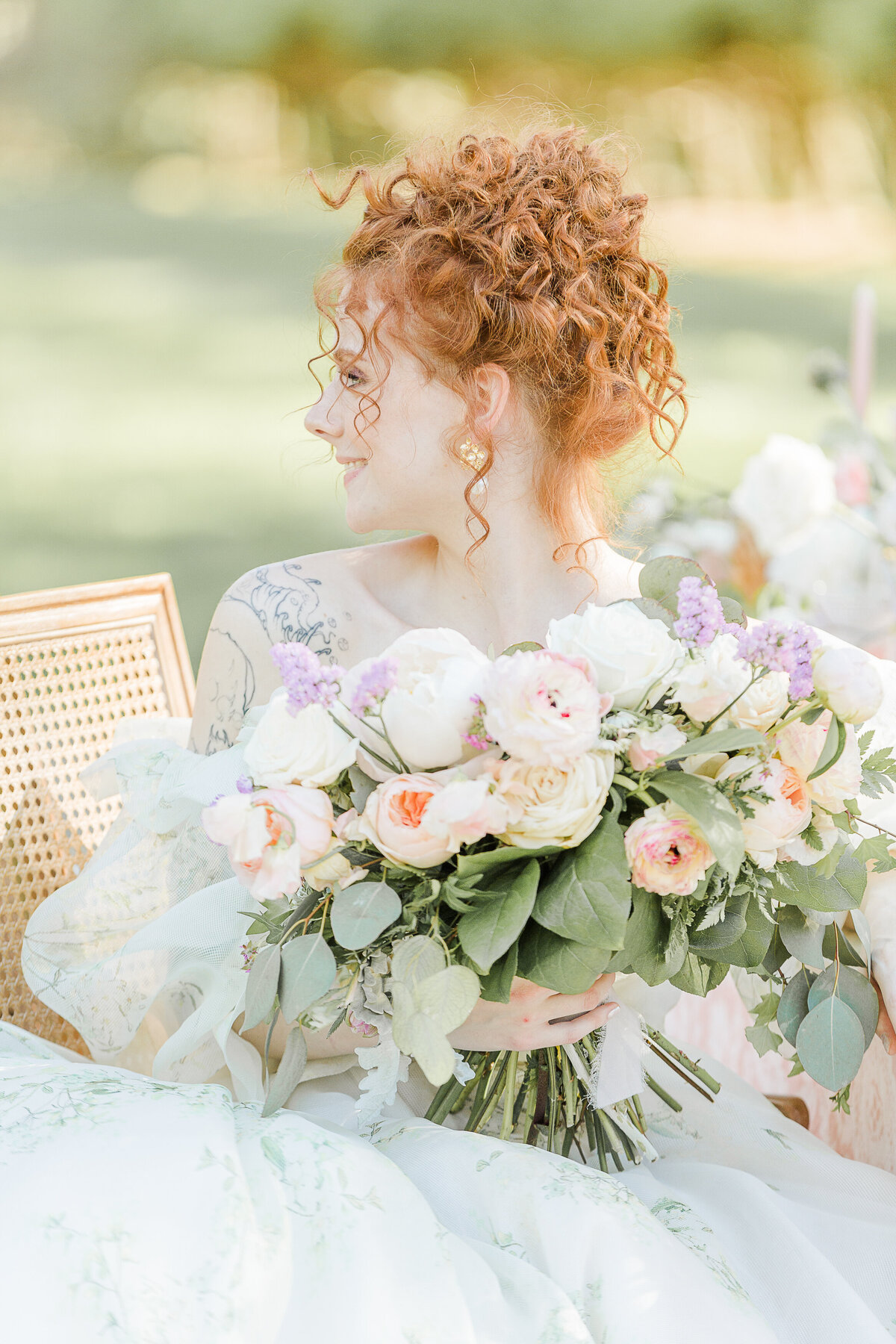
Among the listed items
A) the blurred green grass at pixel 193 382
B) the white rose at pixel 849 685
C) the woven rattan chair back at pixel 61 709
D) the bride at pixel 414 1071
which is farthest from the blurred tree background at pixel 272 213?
the white rose at pixel 849 685

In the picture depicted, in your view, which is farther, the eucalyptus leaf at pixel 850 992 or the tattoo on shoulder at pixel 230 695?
the tattoo on shoulder at pixel 230 695

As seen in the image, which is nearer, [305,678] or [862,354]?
[305,678]

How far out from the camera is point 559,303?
1268 millimetres

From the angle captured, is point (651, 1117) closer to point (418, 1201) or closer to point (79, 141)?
point (418, 1201)

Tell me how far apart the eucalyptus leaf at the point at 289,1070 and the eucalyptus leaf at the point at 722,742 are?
365mm

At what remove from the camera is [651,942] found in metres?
0.93

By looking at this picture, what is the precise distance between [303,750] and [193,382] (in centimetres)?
527

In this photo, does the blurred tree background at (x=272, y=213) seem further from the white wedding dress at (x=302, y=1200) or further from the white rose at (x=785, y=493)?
the white wedding dress at (x=302, y=1200)

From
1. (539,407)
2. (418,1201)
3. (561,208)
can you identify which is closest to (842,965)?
(418,1201)

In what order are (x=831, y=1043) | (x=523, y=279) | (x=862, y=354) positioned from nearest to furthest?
(x=831, y=1043) < (x=523, y=279) < (x=862, y=354)

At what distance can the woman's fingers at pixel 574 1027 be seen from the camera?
1041 mm

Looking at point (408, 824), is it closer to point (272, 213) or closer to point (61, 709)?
point (61, 709)

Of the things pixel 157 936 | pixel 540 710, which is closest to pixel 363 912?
pixel 540 710

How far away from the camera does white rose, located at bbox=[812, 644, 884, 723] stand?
2.83 feet
